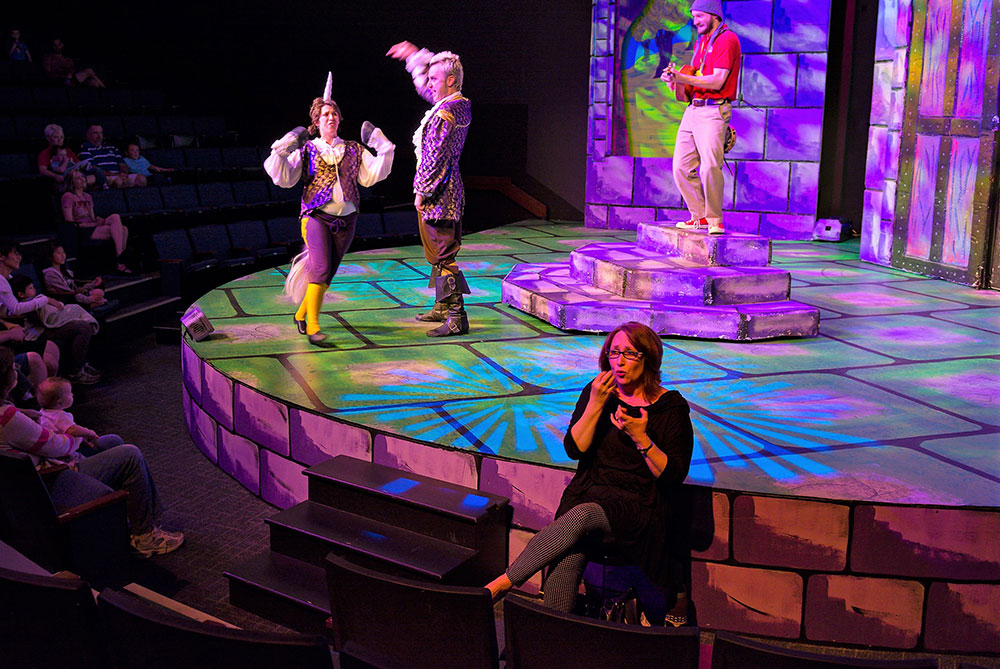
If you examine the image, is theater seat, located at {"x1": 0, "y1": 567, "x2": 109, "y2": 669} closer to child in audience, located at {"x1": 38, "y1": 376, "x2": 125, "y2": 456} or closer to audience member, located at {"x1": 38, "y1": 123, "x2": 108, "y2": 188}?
child in audience, located at {"x1": 38, "y1": 376, "x2": 125, "y2": 456}

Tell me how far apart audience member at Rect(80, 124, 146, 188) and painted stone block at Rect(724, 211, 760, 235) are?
209 inches

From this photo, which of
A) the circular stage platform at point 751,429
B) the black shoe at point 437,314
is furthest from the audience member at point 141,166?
the black shoe at point 437,314

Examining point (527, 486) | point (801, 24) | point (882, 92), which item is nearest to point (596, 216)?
point (801, 24)

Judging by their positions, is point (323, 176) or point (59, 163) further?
point (59, 163)

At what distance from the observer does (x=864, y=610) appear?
253 centimetres

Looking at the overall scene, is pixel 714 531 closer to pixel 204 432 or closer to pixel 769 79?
pixel 204 432

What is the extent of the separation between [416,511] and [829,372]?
84.9 inches

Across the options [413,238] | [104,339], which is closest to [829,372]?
[104,339]

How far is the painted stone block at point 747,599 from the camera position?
8.43ft

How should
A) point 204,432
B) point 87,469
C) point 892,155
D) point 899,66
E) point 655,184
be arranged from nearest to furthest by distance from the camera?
1. point 87,469
2. point 204,432
3. point 899,66
4. point 892,155
5. point 655,184

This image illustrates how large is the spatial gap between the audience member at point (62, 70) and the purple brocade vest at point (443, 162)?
659 cm

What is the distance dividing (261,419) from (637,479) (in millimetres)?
1759

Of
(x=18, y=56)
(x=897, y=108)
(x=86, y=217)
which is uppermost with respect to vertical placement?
(x=18, y=56)

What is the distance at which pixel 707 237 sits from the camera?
194 inches
